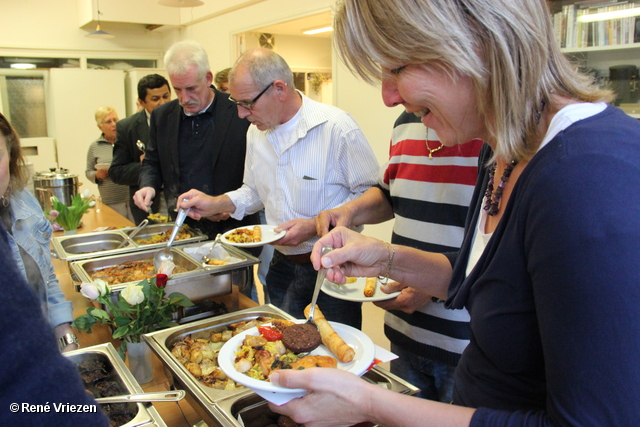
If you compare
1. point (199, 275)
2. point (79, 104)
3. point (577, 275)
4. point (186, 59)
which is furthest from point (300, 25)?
point (577, 275)

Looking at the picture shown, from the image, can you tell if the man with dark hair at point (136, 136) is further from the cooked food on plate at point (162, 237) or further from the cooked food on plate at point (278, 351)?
the cooked food on plate at point (278, 351)

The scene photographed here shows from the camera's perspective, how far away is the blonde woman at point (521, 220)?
540 millimetres

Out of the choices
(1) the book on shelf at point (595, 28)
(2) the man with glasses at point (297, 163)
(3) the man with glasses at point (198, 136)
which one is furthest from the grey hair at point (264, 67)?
(1) the book on shelf at point (595, 28)

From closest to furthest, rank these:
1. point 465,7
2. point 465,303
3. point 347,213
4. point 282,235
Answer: point 465,7 → point 465,303 → point 347,213 → point 282,235

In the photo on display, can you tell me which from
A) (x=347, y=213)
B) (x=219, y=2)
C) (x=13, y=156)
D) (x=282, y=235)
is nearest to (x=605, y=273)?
(x=347, y=213)

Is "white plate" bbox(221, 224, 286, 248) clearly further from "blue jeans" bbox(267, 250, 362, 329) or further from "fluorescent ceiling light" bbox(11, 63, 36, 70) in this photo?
"fluorescent ceiling light" bbox(11, 63, 36, 70)

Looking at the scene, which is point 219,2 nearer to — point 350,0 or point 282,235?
point 282,235

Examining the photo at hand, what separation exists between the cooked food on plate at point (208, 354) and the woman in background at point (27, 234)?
0.34 meters

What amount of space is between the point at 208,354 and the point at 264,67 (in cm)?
130

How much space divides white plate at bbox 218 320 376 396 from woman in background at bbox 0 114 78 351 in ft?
1.82

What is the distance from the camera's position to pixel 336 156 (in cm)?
204

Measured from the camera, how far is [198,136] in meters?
2.71

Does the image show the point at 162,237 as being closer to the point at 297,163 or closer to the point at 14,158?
the point at 297,163

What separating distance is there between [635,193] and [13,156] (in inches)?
59.8
